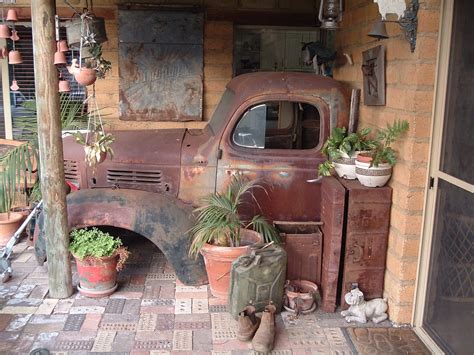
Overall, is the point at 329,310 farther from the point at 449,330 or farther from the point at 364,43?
the point at 364,43

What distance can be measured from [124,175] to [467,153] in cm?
284

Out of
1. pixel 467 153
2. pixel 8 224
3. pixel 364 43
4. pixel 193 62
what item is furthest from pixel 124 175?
pixel 467 153

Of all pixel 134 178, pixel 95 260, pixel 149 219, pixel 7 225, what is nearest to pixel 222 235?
pixel 149 219

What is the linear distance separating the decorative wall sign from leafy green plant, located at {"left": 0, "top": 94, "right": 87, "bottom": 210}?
2.72 metres

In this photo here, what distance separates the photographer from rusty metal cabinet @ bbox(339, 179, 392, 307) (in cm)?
364

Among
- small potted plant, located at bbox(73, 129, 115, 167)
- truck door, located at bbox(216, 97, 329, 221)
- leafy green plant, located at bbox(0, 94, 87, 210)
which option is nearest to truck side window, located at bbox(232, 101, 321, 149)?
truck door, located at bbox(216, 97, 329, 221)

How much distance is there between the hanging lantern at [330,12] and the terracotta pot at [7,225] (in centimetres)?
359

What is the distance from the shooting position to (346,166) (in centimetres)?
389

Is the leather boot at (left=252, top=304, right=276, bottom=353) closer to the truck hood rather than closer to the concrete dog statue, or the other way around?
the concrete dog statue

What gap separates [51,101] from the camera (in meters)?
3.65

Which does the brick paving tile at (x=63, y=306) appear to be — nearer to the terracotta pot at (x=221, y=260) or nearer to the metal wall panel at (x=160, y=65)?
the terracotta pot at (x=221, y=260)

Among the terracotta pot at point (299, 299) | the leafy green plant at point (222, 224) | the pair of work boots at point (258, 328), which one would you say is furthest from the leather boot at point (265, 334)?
the leafy green plant at point (222, 224)

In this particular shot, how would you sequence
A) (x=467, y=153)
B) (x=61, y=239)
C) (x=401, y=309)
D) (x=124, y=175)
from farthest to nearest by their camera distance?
(x=124, y=175), (x=61, y=239), (x=401, y=309), (x=467, y=153)

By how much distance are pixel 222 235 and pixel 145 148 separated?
1.18 metres
